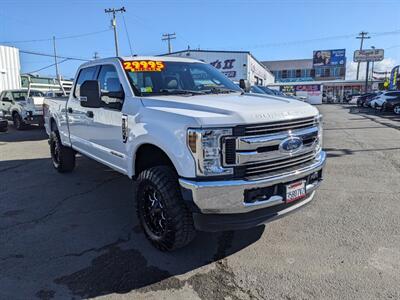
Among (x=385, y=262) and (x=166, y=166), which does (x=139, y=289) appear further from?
(x=385, y=262)

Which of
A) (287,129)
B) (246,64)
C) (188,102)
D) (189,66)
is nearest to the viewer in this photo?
(287,129)

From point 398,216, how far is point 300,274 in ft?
7.07

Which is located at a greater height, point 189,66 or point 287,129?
point 189,66

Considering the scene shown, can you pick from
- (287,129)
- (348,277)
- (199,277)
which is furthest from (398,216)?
(199,277)

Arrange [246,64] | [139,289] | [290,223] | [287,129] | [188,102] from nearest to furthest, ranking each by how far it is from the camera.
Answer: [139,289], [287,129], [188,102], [290,223], [246,64]

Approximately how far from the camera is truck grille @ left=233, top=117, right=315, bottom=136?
3.17 m

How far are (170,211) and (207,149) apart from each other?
2.47 feet

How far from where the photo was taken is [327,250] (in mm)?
A: 3803

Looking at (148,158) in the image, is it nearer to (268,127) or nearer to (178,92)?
(178,92)

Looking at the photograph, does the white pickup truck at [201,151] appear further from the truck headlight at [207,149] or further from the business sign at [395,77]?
the business sign at [395,77]

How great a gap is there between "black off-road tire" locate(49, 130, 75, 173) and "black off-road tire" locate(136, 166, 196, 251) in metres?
3.88

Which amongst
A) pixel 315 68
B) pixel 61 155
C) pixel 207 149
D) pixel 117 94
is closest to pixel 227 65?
pixel 61 155

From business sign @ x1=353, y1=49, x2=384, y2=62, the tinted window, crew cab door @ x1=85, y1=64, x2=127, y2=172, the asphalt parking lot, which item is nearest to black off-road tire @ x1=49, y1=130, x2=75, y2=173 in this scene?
the asphalt parking lot

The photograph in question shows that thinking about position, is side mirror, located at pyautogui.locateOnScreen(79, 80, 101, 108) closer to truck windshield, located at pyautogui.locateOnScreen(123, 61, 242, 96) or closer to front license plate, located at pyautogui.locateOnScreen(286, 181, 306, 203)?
truck windshield, located at pyautogui.locateOnScreen(123, 61, 242, 96)
